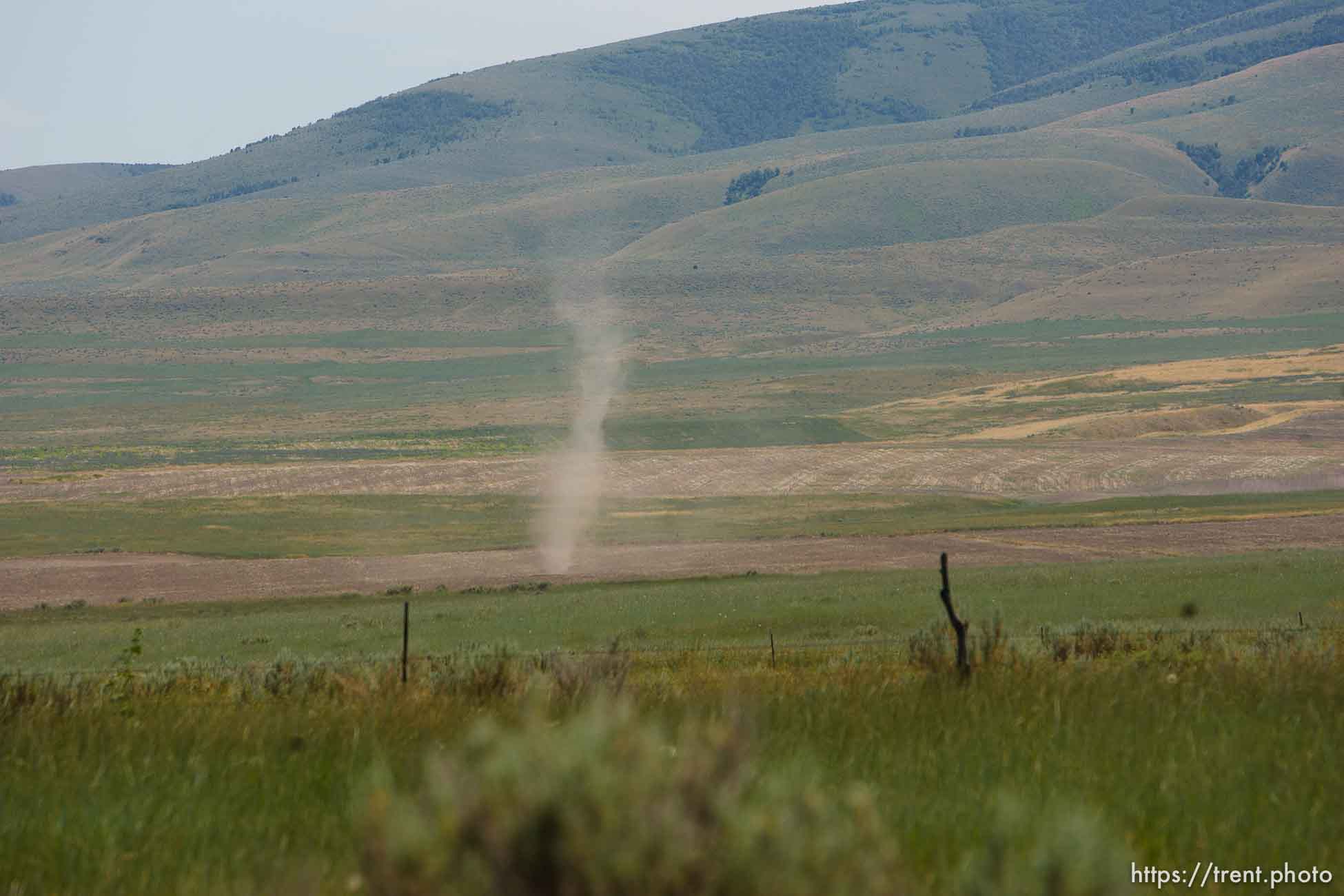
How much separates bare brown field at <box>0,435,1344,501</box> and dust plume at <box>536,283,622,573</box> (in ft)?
4.23

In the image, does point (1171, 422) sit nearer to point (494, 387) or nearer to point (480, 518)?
point (480, 518)

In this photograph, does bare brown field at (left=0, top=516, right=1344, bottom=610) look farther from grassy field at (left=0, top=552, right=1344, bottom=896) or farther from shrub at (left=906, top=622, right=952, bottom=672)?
shrub at (left=906, top=622, right=952, bottom=672)

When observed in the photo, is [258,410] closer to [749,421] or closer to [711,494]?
[749,421]

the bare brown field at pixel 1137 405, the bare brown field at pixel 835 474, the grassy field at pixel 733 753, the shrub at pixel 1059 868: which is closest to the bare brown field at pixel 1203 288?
the bare brown field at pixel 1137 405

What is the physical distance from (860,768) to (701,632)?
892 inches

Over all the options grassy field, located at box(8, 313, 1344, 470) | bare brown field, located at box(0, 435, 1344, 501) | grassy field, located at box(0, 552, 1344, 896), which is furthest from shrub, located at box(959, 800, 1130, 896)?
grassy field, located at box(8, 313, 1344, 470)

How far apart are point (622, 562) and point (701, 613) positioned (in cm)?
1630

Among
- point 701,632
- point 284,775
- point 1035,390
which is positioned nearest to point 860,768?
point 284,775

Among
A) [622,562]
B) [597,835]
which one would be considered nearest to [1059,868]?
[597,835]

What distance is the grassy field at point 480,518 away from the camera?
54469 mm

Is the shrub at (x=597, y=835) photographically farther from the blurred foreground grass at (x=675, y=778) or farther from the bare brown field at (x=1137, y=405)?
the bare brown field at (x=1137, y=405)

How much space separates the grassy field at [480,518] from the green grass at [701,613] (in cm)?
1301

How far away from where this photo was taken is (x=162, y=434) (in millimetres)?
103188

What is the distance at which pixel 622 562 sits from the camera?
49.2 meters
